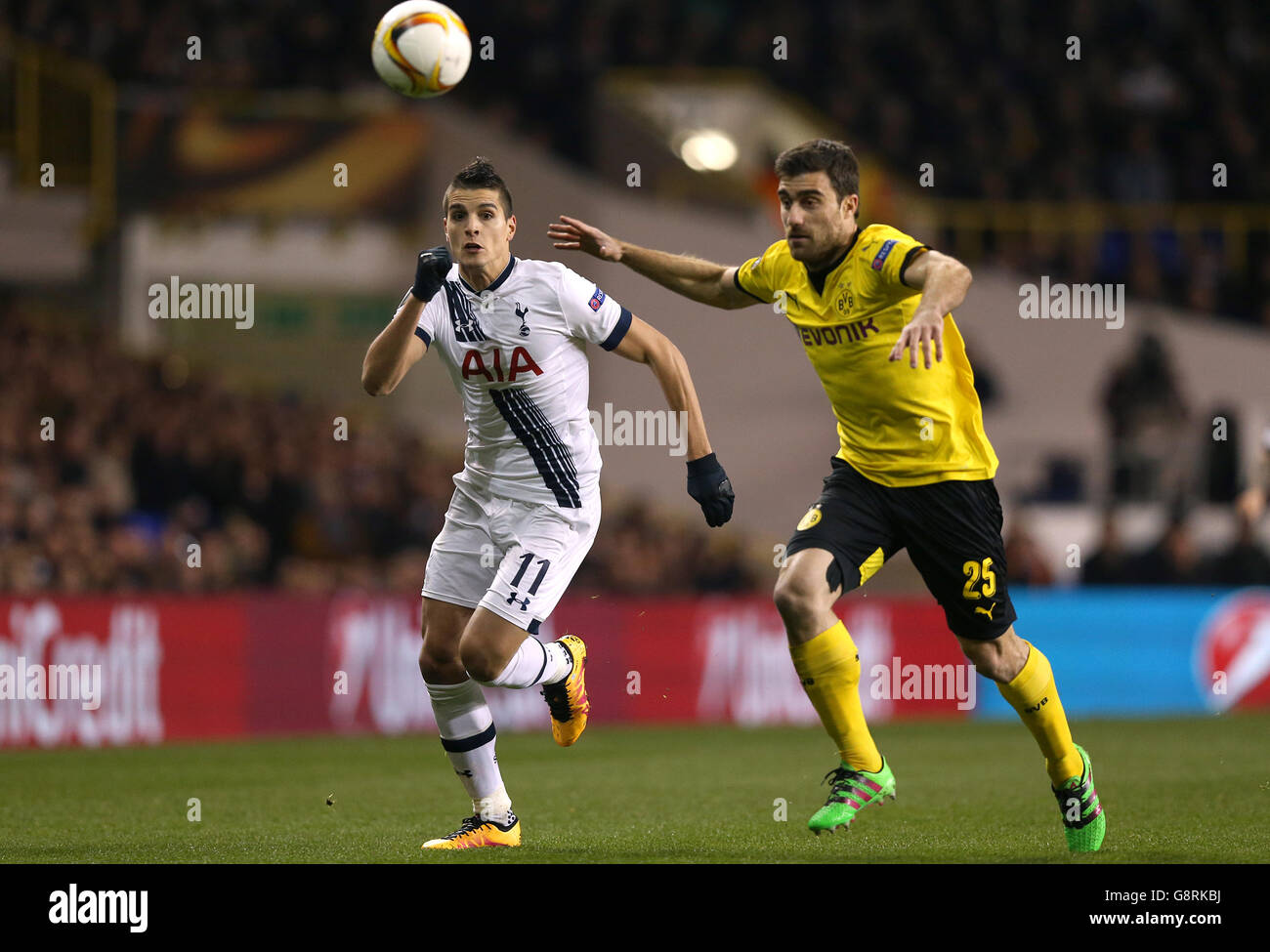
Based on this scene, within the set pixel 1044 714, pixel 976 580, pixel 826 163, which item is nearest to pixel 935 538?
pixel 976 580

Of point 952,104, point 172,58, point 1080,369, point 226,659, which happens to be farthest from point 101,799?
point 952,104

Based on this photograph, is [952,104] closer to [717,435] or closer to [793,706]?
[717,435]

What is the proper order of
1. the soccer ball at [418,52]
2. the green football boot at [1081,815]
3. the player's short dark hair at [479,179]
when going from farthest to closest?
the soccer ball at [418,52]
the player's short dark hair at [479,179]
the green football boot at [1081,815]

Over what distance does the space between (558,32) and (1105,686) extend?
9.99 metres

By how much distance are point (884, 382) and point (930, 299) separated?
75 centimetres

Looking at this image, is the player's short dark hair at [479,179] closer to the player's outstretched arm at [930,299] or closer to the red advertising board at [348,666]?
the player's outstretched arm at [930,299]

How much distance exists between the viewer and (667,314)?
18.7 meters

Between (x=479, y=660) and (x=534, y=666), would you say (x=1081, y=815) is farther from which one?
(x=479, y=660)

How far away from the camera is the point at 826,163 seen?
6629 millimetres

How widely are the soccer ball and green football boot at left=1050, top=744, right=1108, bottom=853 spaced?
383 cm

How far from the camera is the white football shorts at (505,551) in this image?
698 cm

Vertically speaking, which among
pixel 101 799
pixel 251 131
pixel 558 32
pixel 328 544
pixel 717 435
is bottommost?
pixel 101 799

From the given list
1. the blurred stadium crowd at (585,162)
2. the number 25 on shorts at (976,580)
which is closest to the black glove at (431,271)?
the number 25 on shorts at (976,580)

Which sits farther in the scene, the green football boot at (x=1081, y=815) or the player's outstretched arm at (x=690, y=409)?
the player's outstretched arm at (x=690, y=409)
